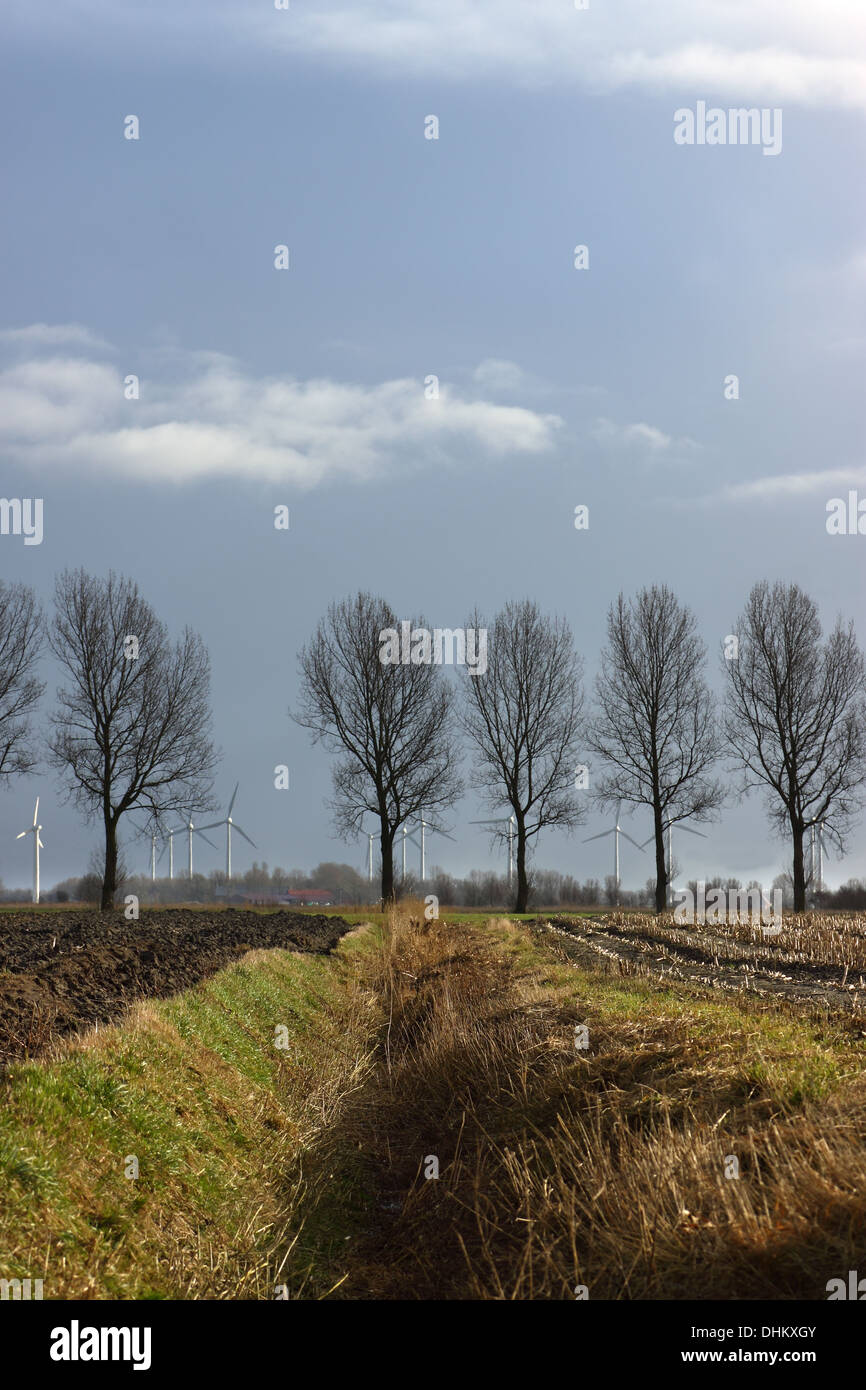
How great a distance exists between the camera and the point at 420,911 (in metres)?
34.3

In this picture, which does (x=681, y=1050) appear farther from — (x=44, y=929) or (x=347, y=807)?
(x=347, y=807)

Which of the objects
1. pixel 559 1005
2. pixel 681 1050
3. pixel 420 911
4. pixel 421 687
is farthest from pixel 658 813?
pixel 681 1050

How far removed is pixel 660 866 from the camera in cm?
4706

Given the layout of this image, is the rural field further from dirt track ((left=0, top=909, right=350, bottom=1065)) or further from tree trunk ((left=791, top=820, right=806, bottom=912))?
tree trunk ((left=791, top=820, right=806, bottom=912))

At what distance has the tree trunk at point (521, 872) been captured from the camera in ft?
157

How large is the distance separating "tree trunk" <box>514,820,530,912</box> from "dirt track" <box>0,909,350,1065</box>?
19038 millimetres

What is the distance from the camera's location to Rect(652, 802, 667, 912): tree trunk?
46688 mm

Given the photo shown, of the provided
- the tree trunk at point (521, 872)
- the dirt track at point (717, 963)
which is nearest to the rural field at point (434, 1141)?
the dirt track at point (717, 963)

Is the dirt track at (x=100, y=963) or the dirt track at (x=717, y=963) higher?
the dirt track at (x=100, y=963)

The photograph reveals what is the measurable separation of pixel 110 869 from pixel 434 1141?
36964 mm

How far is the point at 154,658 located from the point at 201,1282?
4296cm

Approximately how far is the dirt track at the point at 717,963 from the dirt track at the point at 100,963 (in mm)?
6527
